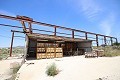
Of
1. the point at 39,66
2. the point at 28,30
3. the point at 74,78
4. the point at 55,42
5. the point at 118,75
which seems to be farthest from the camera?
the point at 55,42

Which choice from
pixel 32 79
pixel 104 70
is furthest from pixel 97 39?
pixel 32 79

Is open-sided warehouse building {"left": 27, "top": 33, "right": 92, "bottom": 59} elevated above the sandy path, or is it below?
above

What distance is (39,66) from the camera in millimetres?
11195

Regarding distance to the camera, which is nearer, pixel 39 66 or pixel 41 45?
pixel 39 66

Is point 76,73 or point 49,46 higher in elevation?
point 49,46

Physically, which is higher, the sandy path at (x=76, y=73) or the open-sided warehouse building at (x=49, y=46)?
the open-sided warehouse building at (x=49, y=46)

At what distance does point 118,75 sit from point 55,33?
29.6 feet

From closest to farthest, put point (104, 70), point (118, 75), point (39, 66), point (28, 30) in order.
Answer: point (118, 75)
point (104, 70)
point (39, 66)
point (28, 30)

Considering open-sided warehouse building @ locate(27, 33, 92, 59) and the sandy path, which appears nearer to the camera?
the sandy path

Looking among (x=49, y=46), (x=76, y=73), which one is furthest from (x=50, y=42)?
(x=76, y=73)

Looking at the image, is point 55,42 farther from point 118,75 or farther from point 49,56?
point 118,75

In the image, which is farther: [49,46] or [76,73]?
[49,46]

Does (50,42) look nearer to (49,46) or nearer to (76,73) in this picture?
(49,46)

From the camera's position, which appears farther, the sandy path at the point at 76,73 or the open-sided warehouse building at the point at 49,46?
the open-sided warehouse building at the point at 49,46
